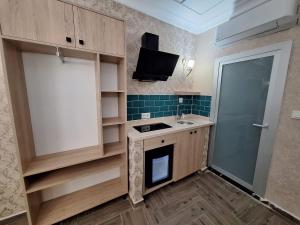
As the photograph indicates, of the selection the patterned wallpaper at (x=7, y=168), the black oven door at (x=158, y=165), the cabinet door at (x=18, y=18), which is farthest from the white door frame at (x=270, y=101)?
the patterned wallpaper at (x=7, y=168)

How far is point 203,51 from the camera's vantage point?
2480 mm

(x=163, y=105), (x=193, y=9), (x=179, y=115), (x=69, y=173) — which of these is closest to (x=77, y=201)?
(x=69, y=173)

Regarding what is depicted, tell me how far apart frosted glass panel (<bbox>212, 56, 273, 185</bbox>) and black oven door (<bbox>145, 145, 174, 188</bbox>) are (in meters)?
1.03

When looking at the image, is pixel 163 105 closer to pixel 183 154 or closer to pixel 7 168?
pixel 183 154

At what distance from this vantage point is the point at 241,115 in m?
1.98

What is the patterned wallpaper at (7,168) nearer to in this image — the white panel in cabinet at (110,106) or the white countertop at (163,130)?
the white panel in cabinet at (110,106)

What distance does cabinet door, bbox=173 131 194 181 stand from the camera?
1.95 meters

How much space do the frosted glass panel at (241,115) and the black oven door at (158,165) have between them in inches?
40.5

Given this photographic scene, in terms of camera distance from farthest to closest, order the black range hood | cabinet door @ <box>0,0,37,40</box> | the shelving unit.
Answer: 1. the black range hood
2. the shelving unit
3. cabinet door @ <box>0,0,37,40</box>

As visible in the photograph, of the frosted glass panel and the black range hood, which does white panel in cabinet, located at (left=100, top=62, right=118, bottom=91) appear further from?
the frosted glass panel

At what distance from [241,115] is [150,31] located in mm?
1922

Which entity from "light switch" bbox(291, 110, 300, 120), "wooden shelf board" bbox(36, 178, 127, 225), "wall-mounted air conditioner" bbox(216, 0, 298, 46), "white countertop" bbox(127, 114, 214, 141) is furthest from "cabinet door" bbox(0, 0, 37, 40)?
"light switch" bbox(291, 110, 300, 120)

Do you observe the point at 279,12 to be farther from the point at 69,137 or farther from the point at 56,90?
the point at 69,137

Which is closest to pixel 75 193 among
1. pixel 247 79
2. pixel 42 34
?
pixel 42 34
